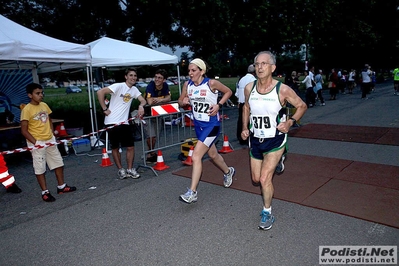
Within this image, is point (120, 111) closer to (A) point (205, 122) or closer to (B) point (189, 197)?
(A) point (205, 122)

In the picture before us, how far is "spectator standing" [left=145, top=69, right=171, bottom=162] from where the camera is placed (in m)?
6.87

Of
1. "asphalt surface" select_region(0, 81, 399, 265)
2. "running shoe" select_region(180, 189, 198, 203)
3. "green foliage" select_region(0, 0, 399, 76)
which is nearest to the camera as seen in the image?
"asphalt surface" select_region(0, 81, 399, 265)

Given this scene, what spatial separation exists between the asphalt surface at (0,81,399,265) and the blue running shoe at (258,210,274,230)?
0.07 metres

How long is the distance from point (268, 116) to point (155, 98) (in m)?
3.90

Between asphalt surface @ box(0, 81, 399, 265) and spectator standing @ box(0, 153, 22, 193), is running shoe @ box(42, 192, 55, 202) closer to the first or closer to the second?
asphalt surface @ box(0, 81, 399, 265)

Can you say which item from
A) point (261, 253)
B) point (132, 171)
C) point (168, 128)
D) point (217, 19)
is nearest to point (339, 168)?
point (261, 253)

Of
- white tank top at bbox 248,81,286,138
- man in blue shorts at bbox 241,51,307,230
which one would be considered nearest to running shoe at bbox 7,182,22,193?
man in blue shorts at bbox 241,51,307,230

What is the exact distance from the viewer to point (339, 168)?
18.9 ft

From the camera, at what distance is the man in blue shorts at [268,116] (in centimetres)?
349

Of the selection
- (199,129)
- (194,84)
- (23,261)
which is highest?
(194,84)

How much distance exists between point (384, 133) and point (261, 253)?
A: 7.28 meters

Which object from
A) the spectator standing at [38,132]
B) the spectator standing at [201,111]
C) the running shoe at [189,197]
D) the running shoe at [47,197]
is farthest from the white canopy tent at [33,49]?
the running shoe at [189,197]

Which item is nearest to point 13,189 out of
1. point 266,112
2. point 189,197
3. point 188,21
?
point 189,197

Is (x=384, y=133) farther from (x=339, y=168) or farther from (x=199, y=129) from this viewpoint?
(x=199, y=129)
